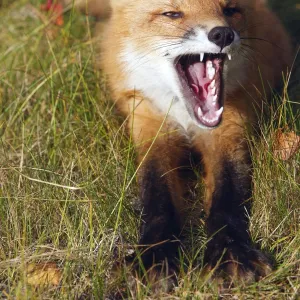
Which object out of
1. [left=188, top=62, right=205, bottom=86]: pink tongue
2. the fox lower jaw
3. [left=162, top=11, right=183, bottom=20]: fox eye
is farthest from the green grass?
[left=162, top=11, right=183, bottom=20]: fox eye

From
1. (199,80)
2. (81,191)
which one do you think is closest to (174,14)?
(199,80)

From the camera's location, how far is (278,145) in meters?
3.17

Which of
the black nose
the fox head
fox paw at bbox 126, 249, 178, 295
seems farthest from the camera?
the fox head

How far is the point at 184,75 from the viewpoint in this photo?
3.13 meters

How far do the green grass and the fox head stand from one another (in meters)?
0.30

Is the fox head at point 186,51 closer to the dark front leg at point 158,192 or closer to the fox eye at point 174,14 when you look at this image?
the fox eye at point 174,14

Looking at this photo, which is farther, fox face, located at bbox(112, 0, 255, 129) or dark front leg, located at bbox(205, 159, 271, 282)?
fox face, located at bbox(112, 0, 255, 129)

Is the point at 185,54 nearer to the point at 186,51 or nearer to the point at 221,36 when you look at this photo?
the point at 186,51

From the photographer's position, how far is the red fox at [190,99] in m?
2.77

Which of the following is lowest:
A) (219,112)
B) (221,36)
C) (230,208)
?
(230,208)

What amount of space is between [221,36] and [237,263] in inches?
40.6

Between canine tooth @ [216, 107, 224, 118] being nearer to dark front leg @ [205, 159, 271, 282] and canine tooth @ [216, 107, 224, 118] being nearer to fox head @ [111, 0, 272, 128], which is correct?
fox head @ [111, 0, 272, 128]

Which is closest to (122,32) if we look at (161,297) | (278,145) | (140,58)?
(140,58)

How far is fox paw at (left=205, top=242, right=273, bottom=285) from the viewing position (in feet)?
→ 7.91
